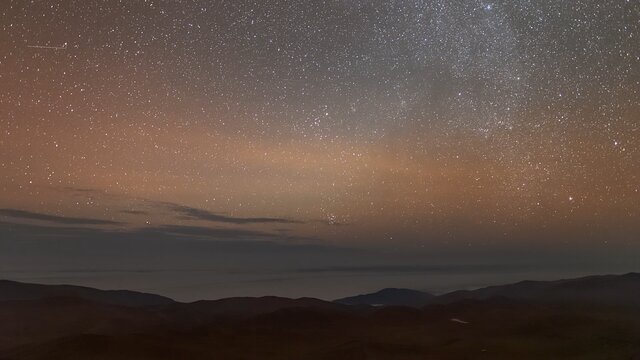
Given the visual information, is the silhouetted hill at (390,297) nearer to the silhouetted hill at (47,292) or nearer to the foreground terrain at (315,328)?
the foreground terrain at (315,328)

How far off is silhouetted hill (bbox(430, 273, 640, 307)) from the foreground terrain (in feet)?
1.50

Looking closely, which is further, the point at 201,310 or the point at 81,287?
the point at 81,287

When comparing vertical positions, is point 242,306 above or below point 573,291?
below

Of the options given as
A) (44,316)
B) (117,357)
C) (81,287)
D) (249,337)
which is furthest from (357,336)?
(81,287)

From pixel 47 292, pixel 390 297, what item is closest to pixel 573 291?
pixel 390 297

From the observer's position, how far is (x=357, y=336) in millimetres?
79875

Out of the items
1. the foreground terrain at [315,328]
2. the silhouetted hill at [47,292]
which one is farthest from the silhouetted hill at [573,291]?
the silhouetted hill at [47,292]

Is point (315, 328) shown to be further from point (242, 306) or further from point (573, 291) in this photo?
point (573, 291)

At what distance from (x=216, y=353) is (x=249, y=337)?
55.9 feet

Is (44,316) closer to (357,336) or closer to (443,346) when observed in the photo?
(357,336)

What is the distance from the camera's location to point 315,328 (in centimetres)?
9075

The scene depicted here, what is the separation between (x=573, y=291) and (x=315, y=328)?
7646 cm

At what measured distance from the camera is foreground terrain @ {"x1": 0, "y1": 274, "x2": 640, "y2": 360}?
2254 inches

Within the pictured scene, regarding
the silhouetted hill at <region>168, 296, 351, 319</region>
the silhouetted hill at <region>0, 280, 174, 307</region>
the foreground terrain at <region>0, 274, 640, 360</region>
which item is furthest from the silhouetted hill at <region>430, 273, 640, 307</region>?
the silhouetted hill at <region>0, 280, 174, 307</region>
